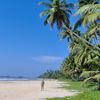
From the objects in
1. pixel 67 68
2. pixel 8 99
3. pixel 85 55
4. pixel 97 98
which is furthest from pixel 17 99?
pixel 67 68

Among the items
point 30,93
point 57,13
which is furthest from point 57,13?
point 30,93

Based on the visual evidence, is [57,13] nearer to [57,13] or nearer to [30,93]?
[57,13]

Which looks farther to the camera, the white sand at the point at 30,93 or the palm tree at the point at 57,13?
the palm tree at the point at 57,13

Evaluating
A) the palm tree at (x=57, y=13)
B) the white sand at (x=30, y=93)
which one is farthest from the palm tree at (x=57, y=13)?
the white sand at (x=30, y=93)

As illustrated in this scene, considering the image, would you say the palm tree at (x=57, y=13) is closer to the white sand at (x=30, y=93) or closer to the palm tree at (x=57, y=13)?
the palm tree at (x=57, y=13)

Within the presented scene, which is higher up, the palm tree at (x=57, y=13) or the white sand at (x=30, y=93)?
the palm tree at (x=57, y=13)

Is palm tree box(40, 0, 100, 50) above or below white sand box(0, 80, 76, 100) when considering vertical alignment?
above

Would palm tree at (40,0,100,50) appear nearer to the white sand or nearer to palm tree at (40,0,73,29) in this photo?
palm tree at (40,0,73,29)

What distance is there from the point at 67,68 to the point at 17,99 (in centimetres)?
Answer: 4657

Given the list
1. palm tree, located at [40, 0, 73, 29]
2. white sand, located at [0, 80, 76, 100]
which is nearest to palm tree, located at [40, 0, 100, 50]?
palm tree, located at [40, 0, 73, 29]

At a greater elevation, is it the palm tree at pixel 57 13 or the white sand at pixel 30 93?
the palm tree at pixel 57 13

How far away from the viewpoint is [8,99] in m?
25.2

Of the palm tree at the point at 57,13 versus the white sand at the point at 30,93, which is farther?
the palm tree at the point at 57,13

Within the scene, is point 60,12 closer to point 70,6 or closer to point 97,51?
point 70,6
